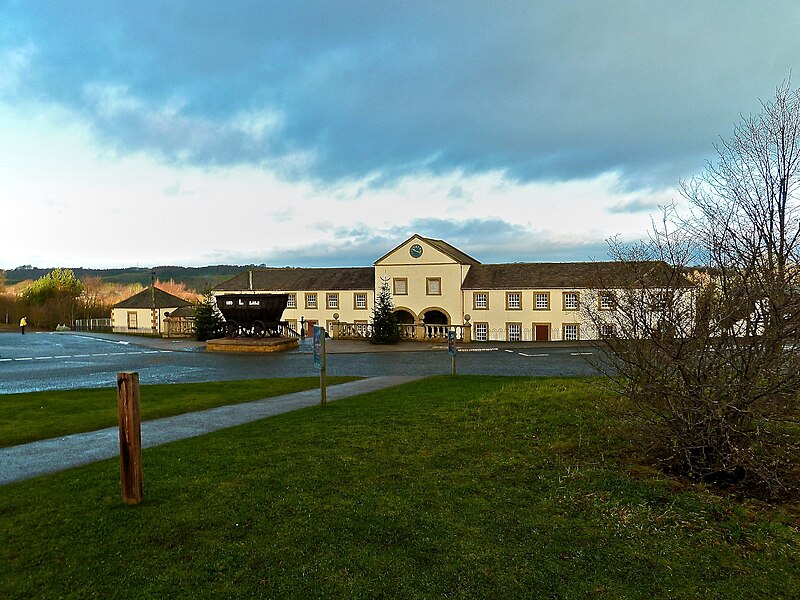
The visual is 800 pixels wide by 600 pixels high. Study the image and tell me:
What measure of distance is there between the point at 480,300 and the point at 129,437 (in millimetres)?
37981

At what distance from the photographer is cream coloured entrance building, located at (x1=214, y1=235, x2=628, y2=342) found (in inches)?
1576

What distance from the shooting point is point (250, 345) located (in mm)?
23922

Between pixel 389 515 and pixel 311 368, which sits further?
pixel 311 368

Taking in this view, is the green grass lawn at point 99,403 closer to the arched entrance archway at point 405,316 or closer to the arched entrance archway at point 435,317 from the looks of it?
the arched entrance archway at point 435,317

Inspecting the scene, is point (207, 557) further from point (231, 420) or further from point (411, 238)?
point (411, 238)

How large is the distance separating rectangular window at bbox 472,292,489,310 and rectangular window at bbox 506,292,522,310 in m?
1.63

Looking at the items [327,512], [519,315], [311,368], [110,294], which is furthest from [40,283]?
[327,512]

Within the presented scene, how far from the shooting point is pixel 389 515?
472 cm

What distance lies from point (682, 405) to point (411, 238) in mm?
37704

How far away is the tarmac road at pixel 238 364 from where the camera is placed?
1549 cm

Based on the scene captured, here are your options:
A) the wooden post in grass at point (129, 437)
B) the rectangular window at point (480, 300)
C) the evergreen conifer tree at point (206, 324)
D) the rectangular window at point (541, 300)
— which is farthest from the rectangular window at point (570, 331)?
the wooden post in grass at point (129, 437)

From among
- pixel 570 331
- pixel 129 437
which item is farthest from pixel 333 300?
pixel 129 437

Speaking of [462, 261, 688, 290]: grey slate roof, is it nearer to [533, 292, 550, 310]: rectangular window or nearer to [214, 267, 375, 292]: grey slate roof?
[533, 292, 550, 310]: rectangular window

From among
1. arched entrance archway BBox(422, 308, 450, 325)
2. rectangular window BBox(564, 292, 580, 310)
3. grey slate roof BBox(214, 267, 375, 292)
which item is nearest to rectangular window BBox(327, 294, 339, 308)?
grey slate roof BBox(214, 267, 375, 292)
